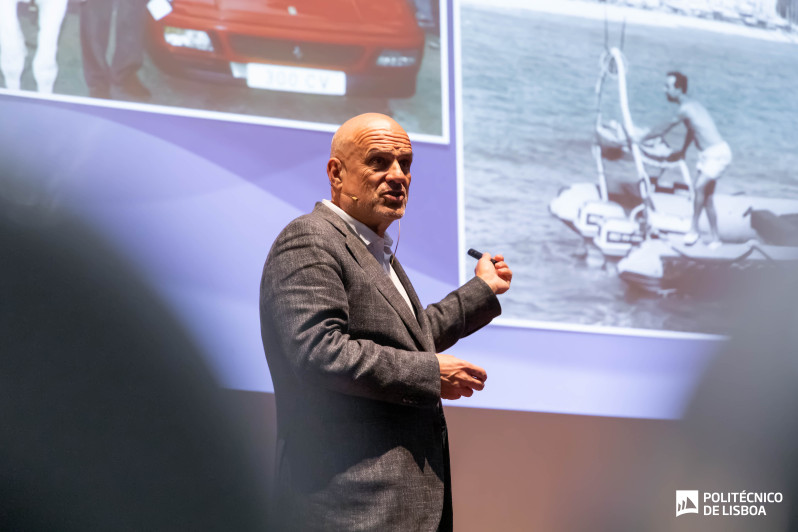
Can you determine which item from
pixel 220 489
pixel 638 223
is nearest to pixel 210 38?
pixel 220 489

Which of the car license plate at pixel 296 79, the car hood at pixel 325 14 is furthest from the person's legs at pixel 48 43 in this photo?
the car license plate at pixel 296 79

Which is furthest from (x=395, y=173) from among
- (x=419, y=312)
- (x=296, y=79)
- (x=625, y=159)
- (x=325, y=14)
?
(x=625, y=159)

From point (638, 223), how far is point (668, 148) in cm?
35

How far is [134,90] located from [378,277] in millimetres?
1388

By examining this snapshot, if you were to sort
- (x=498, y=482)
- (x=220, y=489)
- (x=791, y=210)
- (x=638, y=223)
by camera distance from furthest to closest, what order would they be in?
1. (x=791, y=210)
2. (x=638, y=223)
3. (x=498, y=482)
4. (x=220, y=489)

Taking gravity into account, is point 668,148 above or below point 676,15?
below

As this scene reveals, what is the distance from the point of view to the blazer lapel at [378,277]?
1523mm

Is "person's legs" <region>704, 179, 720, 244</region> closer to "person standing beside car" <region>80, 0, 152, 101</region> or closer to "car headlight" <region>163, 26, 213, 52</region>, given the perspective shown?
"car headlight" <region>163, 26, 213, 52</region>

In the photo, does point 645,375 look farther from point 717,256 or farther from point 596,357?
point 717,256

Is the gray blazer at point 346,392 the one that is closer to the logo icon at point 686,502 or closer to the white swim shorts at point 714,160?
the logo icon at point 686,502

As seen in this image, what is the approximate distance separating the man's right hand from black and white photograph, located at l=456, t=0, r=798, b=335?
1.32 metres

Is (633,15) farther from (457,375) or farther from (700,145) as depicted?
(457,375)

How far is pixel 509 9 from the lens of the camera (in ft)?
9.83

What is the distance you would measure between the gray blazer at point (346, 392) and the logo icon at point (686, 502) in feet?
6.05
